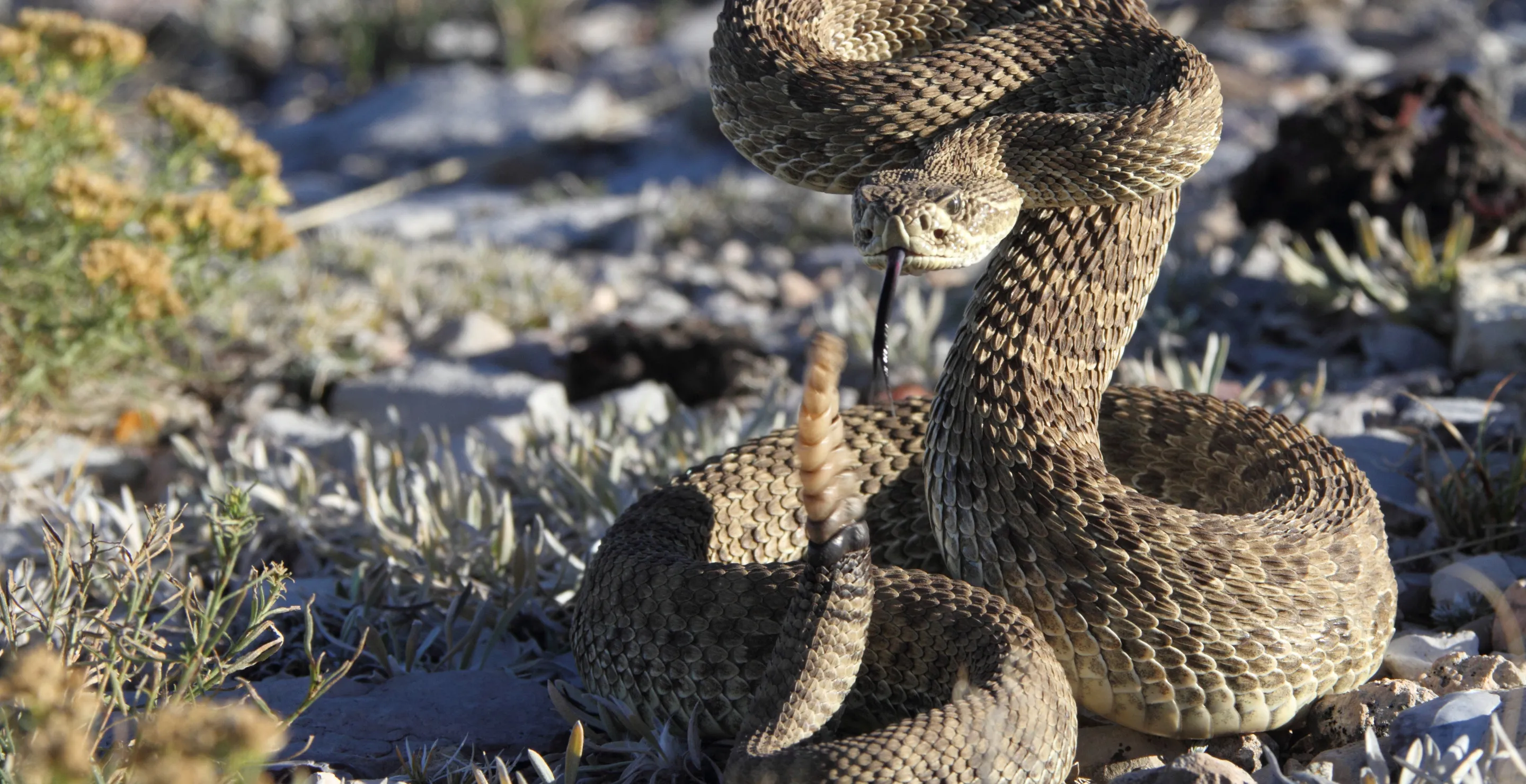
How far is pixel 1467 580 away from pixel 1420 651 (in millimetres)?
423

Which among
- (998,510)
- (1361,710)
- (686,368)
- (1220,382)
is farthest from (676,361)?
(1361,710)

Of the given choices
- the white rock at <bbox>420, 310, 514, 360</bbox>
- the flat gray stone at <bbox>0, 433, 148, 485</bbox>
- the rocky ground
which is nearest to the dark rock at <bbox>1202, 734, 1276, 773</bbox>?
the rocky ground

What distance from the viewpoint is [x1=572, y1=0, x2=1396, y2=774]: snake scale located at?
2732 millimetres

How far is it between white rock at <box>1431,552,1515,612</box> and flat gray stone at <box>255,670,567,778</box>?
245 centimetres

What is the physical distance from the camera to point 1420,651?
11.0 feet

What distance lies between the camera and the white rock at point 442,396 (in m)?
5.93

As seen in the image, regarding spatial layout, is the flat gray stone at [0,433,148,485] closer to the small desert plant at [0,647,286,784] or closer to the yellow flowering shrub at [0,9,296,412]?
the yellow flowering shrub at [0,9,296,412]

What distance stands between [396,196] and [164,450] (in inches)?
203

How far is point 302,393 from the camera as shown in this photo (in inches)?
255

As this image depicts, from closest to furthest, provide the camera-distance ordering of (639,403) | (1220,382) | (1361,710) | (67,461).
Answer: (1361,710) → (67,461) → (1220,382) → (639,403)

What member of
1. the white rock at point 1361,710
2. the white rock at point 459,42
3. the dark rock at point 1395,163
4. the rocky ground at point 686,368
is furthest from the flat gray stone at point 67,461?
the white rock at point 459,42

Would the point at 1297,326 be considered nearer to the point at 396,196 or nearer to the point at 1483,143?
the point at 1483,143

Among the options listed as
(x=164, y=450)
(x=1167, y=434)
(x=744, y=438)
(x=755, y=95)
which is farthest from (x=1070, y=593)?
(x=164, y=450)

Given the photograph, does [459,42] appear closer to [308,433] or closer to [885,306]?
[308,433]
